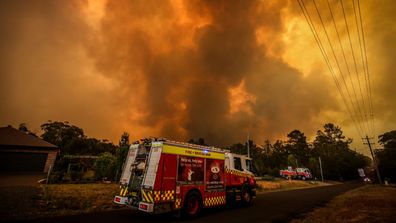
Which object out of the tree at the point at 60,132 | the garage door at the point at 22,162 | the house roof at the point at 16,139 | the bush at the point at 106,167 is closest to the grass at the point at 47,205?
the bush at the point at 106,167

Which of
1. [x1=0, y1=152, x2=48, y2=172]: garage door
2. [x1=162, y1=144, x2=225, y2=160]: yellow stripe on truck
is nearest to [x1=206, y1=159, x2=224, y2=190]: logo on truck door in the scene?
[x1=162, y1=144, x2=225, y2=160]: yellow stripe on truck

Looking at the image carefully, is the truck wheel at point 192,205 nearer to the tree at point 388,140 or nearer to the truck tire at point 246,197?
the truck tire at point 246,197

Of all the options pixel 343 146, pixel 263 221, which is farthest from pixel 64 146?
pixel 343 146

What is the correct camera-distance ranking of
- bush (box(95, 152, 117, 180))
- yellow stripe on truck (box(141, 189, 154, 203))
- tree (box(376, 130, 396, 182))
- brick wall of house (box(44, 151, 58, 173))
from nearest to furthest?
1. yellow stripe on truck (box(141, 189, 154, 203))
2. bush (box(95, 152, 117, 180))
3. brick wall of house (box(44, 151, 58, 173))
4. tree (box(376, 130, 396, 182))

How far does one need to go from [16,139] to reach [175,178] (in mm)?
30567

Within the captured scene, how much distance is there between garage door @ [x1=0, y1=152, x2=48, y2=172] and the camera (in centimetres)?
2641

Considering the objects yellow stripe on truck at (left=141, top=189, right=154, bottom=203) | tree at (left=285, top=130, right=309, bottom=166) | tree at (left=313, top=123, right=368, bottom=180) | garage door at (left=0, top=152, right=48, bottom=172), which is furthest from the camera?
tree at (left=285, top=130, right=309, bottom=166)

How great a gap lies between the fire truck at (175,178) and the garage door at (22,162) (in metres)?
24.8

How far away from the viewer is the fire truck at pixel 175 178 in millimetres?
8953

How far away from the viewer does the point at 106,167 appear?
22953mm

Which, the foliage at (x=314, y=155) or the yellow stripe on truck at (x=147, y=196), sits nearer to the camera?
the yellow stripe on truck at (x=147, y=196)

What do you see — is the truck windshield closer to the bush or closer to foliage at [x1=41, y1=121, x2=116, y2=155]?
the bush

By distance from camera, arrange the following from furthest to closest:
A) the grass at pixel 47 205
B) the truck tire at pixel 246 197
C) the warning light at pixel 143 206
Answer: the truck tire at pixel 246 197 < the grass at pixel 47 205 < the warning light at pixel 143 206

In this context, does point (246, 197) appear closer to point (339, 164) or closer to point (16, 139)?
point (16, 139)
